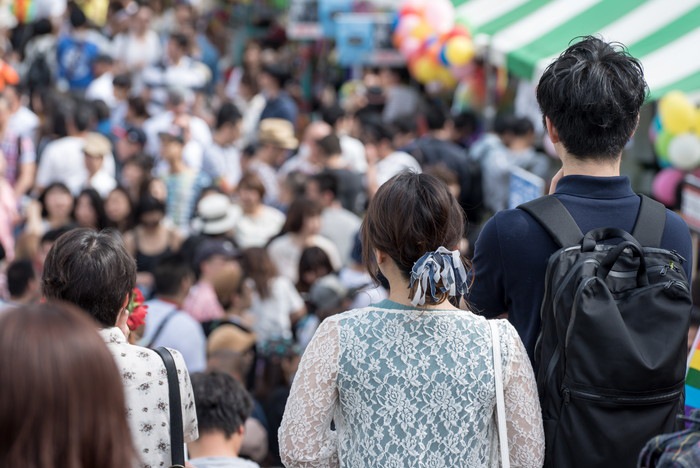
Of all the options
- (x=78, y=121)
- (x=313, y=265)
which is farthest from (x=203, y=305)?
(x=78, y=121)

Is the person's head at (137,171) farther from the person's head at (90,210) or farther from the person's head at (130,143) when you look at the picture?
the person's head at (130,143)

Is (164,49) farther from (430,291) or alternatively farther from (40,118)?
(430,291)

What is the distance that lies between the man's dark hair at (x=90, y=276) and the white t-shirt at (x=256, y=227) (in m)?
5.08

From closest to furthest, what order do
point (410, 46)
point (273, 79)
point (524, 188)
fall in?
point (524, 188) → point (410, 46) → point (273, 79)

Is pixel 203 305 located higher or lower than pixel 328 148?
lower

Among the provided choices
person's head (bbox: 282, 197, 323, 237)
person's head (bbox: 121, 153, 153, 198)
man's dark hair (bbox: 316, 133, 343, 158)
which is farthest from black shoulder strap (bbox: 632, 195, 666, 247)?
man's dark hair (bbox: 316, 133, 343, 158)

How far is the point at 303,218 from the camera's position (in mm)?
6984

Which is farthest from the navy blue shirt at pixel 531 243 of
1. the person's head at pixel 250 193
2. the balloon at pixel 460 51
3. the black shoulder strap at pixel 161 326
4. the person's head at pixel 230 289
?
the balloon at pixel 460 51

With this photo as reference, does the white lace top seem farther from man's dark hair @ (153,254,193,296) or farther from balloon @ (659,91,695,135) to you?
balloon @ (659,91,695,135)

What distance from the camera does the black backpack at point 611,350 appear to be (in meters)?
2.27

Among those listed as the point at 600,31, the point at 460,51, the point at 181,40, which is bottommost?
the point at 600,31

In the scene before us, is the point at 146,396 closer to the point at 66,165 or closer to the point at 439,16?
the point at 66,165

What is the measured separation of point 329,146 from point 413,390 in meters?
6.37

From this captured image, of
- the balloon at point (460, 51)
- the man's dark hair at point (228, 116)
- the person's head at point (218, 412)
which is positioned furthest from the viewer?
the balloon at point (460, 51)
